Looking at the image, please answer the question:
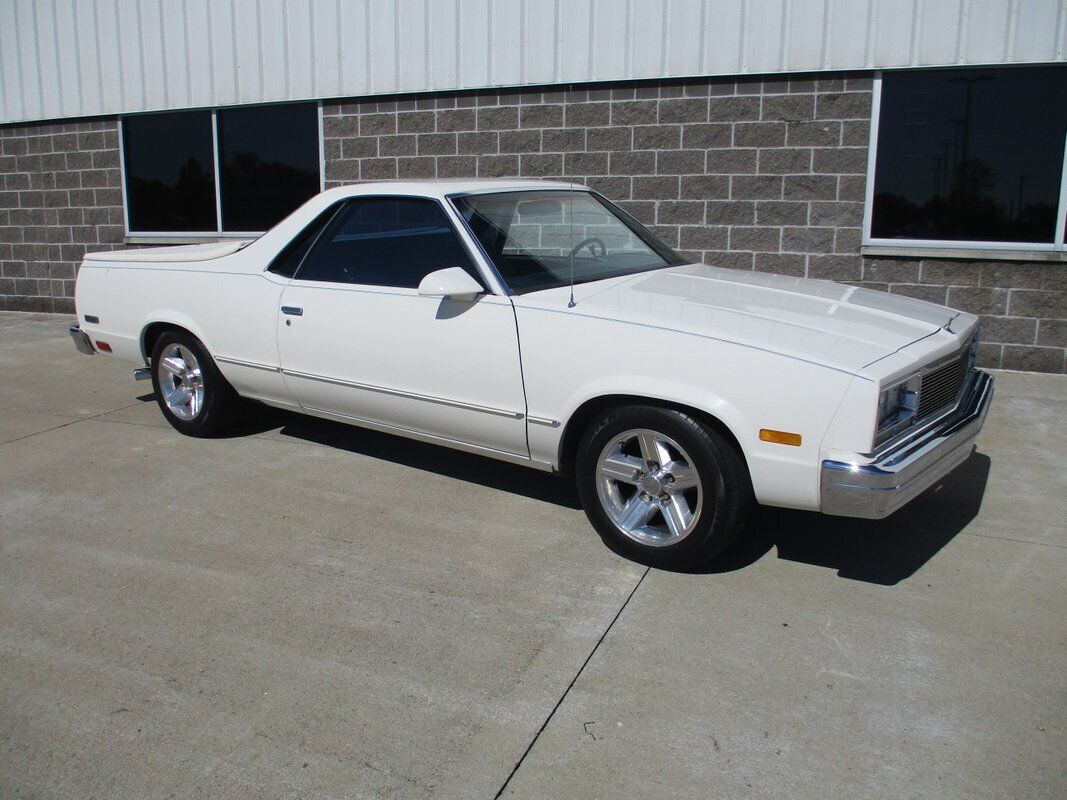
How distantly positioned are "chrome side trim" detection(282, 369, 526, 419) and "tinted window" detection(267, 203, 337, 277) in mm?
585

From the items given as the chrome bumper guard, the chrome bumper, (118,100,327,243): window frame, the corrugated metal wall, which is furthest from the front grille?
(118,100,327,243): window frame

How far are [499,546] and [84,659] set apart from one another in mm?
1772

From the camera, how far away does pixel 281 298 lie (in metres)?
5.31

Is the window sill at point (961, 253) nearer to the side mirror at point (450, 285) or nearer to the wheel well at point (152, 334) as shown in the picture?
the side mirror at point (450, 285)

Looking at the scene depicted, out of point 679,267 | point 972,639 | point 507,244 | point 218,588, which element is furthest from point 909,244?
point 218,588

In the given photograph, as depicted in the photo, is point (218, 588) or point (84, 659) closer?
point (84, 659)

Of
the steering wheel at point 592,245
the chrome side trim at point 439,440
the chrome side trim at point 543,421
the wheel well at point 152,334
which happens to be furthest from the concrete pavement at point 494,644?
the steering wheel at point 592,245

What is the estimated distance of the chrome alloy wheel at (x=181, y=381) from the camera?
6.02m

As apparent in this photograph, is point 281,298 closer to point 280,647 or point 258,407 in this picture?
point 258,407

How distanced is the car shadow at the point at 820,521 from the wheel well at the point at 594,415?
1.97 ft

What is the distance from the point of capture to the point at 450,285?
14.3 feet

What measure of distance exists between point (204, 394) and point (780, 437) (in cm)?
376

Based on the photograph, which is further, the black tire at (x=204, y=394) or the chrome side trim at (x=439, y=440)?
the black tire at (x=204, y=394)

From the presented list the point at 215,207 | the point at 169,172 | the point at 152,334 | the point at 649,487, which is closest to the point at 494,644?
the point at 649,487
